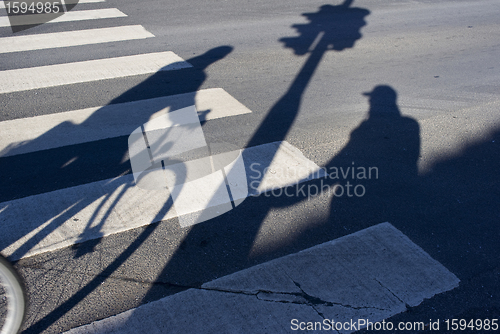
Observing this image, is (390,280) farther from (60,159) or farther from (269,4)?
(269,4)

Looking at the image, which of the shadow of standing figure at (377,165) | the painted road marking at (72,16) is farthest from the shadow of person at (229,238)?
the painted road marking at (72,16)

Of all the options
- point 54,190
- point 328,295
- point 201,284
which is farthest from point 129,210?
point 328,295

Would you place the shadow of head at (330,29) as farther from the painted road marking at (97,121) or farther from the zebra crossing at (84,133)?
the painted road marking at (97,121)

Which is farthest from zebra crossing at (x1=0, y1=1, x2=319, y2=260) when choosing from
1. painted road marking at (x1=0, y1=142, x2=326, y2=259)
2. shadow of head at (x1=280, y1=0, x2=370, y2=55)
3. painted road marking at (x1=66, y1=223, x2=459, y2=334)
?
shadow of head at (x1=280, y1=0, x2=370, y2=55)

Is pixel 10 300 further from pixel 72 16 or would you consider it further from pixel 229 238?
pixel 72 16

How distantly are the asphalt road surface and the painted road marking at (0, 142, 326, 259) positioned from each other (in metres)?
0.02

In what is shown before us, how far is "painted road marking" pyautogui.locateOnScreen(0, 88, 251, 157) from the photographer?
5168 millimetres

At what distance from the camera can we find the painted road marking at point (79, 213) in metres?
3.62

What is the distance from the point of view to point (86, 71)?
7.25 metres

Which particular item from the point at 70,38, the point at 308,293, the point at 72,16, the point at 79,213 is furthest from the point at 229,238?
the point at 72,16

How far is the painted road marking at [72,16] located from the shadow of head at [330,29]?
4.93m

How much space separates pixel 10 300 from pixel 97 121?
3381 mm

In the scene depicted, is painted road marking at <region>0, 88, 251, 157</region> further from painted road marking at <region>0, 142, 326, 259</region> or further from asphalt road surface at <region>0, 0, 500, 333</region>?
painted road marking at <region>0, 142, 326, 259</region>

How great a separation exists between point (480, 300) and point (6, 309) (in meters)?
3.85
